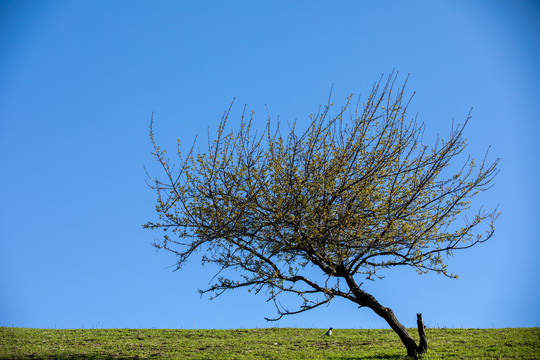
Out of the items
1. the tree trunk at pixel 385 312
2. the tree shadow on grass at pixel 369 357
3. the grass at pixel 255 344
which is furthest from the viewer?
the grass at pixel 255 344

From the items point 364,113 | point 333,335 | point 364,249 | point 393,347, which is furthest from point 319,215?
point 333,335

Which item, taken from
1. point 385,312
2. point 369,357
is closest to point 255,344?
point 369,357

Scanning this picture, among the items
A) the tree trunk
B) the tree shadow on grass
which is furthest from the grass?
the tree trunk

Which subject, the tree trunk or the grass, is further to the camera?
the grass

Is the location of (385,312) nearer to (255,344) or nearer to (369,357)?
(369,357)

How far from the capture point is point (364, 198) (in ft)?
43.8

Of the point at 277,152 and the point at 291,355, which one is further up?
the point at 277,152

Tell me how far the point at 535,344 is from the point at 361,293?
8.81 meters

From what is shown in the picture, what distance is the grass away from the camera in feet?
54.4

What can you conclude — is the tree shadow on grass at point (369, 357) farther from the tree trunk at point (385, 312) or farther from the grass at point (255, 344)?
the tree trunk at point (385, 312)

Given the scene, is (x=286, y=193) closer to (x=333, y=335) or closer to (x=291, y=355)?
(x=291, y=355)

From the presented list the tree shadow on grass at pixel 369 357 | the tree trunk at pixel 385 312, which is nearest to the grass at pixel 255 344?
the tree shadow on grass at pixel 369 357

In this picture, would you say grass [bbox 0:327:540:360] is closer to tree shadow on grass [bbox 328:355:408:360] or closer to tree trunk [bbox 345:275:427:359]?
tree shadow on grass [bbox 328:355:408:360]

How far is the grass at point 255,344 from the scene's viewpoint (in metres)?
16.6
